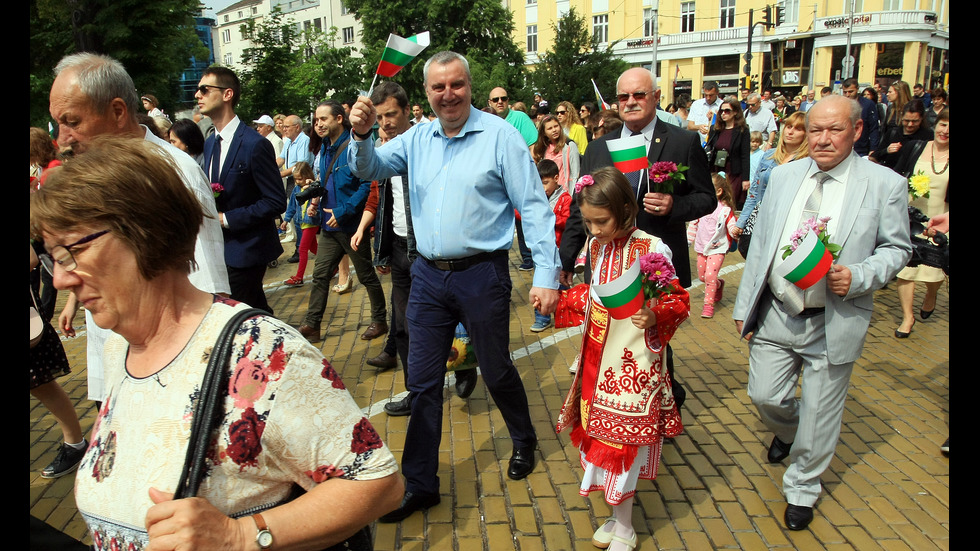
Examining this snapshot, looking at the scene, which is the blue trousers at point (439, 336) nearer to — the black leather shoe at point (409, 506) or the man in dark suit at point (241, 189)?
the black leather shoe at point (409, 506)

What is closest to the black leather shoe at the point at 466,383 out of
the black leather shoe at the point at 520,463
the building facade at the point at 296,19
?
the black leather shoe at the point at 520,463

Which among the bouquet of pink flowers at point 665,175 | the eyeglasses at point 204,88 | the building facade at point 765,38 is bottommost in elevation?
the bouquet of pink flowers at point 665,175

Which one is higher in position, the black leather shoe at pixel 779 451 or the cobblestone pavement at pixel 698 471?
the black leather shoe at pixel 779 451

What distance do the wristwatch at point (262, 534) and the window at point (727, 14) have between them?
58.1m

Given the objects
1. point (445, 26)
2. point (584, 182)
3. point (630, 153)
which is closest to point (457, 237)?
point (584, 182)

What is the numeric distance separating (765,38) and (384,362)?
55.1 meters

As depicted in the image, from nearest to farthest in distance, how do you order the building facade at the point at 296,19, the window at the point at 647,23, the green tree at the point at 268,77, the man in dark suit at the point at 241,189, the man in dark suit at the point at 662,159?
the man in dark suit at the point at 662,159 < the man in dark suit at the point at 241,189 < the green tree at the point at 268,77 < the window at the point at 647,23 < the building facade at the point at 296,19

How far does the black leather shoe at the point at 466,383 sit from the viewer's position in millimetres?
4996

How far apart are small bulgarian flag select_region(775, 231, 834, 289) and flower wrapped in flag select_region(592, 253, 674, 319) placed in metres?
0.56

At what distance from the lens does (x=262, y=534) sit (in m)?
1.38

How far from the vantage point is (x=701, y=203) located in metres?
3.97

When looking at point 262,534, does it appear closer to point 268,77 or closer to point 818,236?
point 818,236
